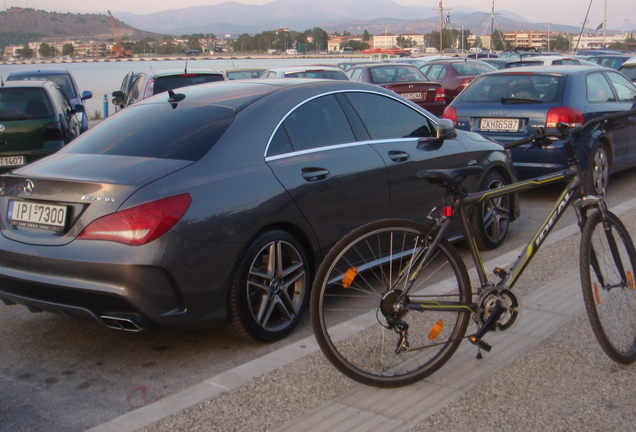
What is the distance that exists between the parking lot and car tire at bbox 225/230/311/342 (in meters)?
0.13

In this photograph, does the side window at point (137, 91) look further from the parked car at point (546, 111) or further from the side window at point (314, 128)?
the side window at point (314, 128)

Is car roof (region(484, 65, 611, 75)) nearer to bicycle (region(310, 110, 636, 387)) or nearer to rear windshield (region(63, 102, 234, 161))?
bicycle (region(310, 110, 636, 387))

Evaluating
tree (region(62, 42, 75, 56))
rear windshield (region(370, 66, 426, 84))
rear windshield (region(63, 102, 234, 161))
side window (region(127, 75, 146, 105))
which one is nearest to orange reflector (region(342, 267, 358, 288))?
rear windshield (region(63, 102, 234, 161))

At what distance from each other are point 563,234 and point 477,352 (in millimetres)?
3167

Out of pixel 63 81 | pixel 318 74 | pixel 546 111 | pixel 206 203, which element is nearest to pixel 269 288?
pixel 206 203

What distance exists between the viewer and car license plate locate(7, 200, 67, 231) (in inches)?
165

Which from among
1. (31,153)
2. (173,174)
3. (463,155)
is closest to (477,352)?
(173,174)

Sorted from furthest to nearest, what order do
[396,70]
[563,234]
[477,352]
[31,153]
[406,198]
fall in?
[396,70], [31,153], [563,234], [406,198], [477,352]

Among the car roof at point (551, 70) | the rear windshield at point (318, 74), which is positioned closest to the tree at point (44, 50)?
the rear windshield at point (318, 74)

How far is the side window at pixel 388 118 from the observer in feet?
18.3

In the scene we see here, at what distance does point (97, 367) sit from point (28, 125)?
6452mm

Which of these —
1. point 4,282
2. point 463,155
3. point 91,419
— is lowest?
point 91,419

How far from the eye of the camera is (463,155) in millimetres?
6266

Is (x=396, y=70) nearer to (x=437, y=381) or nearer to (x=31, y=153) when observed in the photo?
(x=31, y=153)
